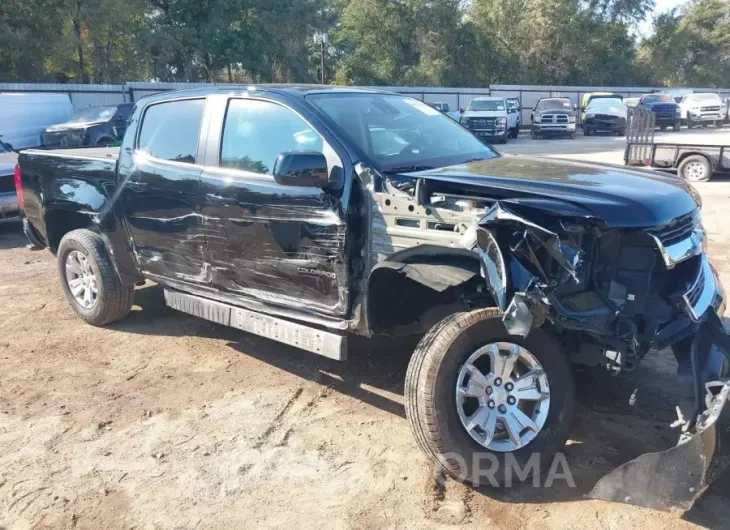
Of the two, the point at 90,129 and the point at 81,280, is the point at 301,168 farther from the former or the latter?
the point at 90,129

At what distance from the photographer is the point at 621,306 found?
124 inches

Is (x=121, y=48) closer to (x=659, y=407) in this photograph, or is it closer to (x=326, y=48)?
(x=326, y=48)

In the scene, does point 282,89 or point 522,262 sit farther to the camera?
point 282,89

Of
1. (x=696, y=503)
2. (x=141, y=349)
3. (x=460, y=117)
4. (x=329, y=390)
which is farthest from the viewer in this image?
(x=460, y=117)

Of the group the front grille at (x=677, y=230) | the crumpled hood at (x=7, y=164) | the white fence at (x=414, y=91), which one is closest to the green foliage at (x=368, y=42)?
the white fence at (x=414, y=91)

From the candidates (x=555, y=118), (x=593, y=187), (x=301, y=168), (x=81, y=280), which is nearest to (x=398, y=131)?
(x=301, y=168)

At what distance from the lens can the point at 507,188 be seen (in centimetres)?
323

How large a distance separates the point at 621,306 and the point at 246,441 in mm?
2168

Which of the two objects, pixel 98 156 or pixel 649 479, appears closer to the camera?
pixel 649 479

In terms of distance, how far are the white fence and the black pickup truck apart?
7.74 metres

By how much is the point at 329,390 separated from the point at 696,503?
225cm

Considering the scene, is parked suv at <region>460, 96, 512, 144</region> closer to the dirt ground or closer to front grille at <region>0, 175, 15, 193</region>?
front grille at <region>0, 175, 15, 193</region>

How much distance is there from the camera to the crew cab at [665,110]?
31.6 meters

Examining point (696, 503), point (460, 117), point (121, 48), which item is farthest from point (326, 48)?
point (696, 503)
